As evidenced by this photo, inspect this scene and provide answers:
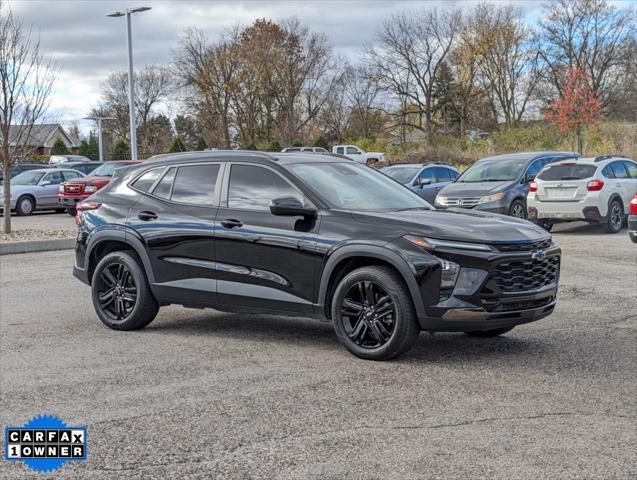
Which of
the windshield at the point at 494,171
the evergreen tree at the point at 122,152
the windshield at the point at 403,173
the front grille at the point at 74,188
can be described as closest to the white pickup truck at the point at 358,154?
the evergreen tree at the point at 122,152

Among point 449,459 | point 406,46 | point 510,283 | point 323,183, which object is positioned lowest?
point 449,459

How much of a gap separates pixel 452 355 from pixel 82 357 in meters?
3.07

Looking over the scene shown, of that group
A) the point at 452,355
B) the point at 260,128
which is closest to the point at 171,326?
the point at 452,355

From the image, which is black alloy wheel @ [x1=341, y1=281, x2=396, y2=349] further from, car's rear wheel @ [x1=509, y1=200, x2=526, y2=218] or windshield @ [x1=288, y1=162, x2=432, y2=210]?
car's rear wheel @ [x1=509, y1=200, x2=526, y2=218]

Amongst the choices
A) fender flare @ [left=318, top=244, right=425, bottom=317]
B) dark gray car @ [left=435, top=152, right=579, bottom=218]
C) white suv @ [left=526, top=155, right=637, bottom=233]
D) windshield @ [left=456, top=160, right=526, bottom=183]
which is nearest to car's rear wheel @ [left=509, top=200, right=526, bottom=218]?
dark gray car @ [left=435, top=152, right=579, bottom=218]

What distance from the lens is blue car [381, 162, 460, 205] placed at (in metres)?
22.9

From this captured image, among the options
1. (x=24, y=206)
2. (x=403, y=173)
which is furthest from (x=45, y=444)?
(x=24, y=206)

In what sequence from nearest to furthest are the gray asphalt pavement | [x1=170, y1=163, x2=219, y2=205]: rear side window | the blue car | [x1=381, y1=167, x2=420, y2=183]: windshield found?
the gray asphalt pavement < [x1=170, y1=163, x2=219, y2=205]: rear side window < the blue car < [x1=381, y1=167, x2=420, y2=183]: windshield

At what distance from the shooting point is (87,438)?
5.02m

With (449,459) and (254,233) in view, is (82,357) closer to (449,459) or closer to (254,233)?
(254,233)

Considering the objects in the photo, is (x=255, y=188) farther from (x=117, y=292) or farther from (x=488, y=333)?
(x=488, y=333)

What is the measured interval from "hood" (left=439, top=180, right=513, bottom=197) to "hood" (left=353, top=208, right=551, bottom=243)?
11467 mm

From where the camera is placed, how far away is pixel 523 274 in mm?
6766

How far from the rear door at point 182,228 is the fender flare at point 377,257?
1.18 m
